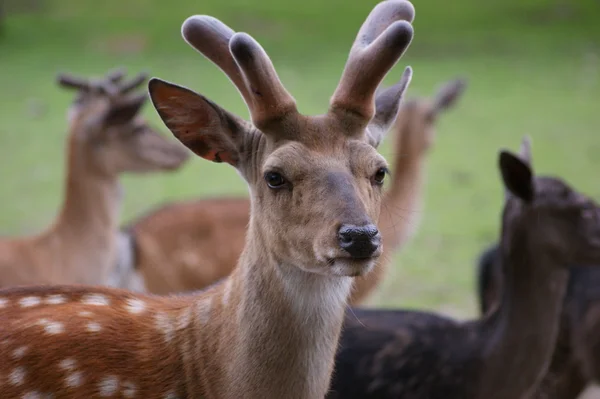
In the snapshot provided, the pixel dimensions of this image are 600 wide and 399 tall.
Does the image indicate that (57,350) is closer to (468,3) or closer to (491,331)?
(491,331)

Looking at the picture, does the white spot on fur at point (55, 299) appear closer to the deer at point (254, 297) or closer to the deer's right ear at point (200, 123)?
the deer at point (254, 297)

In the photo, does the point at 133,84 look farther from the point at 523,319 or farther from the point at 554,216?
the point at 523,319

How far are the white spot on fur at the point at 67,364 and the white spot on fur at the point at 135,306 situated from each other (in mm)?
273

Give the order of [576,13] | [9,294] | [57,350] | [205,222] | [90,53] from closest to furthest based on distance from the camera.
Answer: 1. [57,350]
2. [9,294]
3. [205,222]
4. [90,53]
5. [576,13]

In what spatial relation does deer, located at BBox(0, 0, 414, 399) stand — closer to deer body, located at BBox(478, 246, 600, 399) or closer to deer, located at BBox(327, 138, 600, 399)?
deer, located at BBox(327, 138, 600, 399)

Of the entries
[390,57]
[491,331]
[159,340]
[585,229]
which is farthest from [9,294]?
[585,229]

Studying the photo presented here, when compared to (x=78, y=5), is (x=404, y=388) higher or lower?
lower

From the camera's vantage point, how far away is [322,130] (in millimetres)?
2781

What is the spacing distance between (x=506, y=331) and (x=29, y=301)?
204cm

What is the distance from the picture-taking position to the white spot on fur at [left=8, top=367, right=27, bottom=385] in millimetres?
2664

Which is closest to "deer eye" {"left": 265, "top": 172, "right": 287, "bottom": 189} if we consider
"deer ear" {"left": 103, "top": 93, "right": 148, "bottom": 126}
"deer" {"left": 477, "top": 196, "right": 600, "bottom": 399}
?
"deer" {"left": 477, "top": 196, "right": 600, "bottom": 399}

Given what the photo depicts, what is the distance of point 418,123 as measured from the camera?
7.16 metres

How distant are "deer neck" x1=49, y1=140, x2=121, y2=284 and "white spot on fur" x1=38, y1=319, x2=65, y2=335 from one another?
335 cm

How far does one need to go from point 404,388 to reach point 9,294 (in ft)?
5.77
